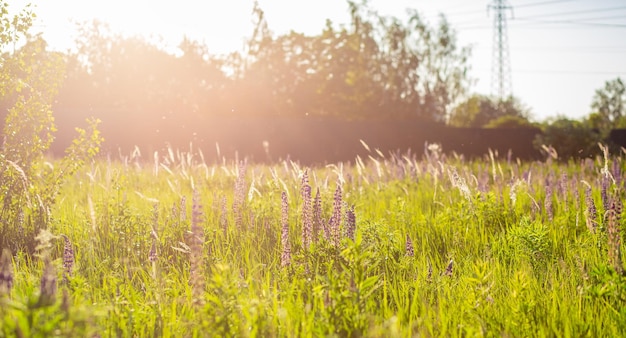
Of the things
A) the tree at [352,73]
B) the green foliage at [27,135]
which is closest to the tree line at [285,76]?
the tree at [352,73]

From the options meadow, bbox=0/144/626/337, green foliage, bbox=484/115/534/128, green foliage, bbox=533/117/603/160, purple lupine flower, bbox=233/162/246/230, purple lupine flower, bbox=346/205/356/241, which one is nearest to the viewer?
meadow, bbox=0/144/626/337

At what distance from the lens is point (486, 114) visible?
49.4 m

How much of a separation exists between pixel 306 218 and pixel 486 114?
162 feet

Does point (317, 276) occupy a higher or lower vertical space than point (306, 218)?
lower

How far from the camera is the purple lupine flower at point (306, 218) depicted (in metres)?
3.13

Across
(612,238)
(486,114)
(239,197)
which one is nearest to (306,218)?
(239,197)

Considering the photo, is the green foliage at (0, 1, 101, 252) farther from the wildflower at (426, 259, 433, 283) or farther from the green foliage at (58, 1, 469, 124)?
the green foliage at (58, 1, 469, 124)

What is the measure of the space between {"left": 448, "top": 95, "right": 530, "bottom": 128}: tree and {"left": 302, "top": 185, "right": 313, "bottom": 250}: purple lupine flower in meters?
27.4

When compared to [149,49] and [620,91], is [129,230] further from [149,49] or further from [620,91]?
[620,91]

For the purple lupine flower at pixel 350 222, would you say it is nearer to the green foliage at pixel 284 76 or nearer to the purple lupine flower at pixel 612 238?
the purple lupine flower at pixel 612 238

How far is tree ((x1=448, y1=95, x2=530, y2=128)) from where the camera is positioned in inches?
1153

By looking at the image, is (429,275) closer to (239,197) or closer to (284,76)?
(239,197)

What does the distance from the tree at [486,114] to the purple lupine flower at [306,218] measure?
27.4 m

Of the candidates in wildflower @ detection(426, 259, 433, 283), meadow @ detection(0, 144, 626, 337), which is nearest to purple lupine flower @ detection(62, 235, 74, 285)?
meadow @ detection(0, 144, 626, 337)
